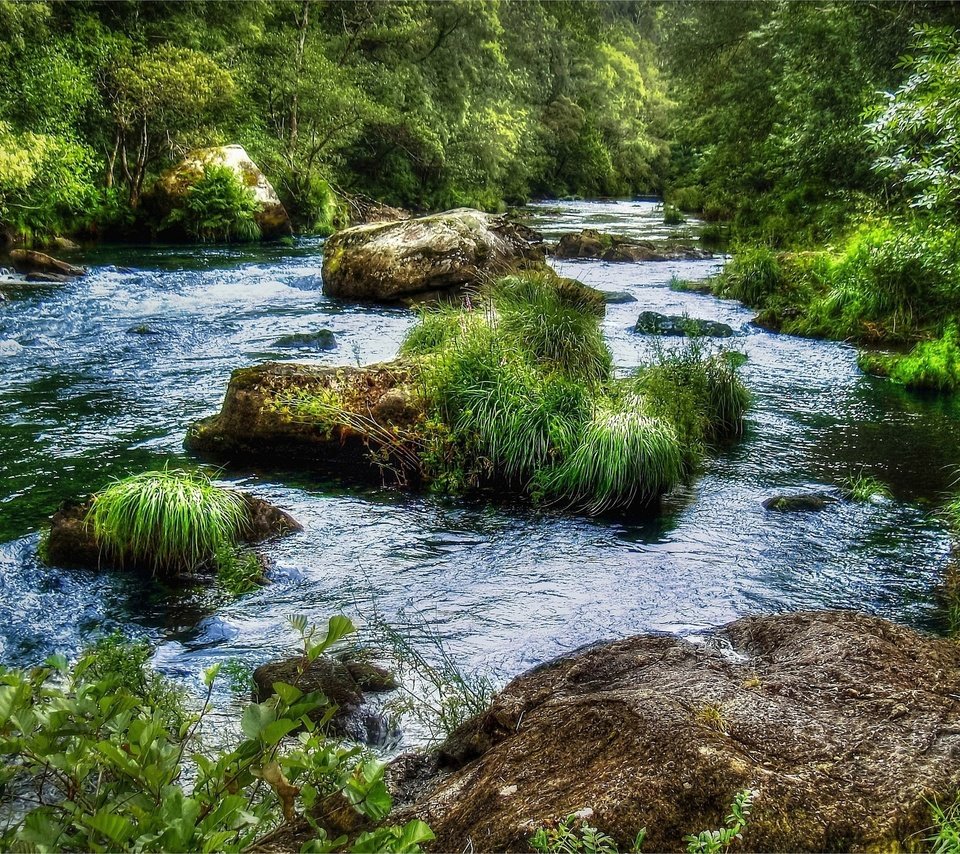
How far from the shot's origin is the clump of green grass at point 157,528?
640 cm

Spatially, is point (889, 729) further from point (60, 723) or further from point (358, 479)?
point (358, 479)

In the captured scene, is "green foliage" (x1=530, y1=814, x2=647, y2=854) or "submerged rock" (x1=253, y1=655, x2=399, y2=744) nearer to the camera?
"green foliage" (x1=530, y1=814, x2=647, y2=854)

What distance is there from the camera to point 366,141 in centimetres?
3475

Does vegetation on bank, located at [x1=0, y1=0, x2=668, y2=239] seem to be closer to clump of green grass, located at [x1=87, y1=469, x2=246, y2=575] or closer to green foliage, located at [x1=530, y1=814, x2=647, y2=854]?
clump of green grass, located at [x1=87, y1=469, x2=246, y2=575]

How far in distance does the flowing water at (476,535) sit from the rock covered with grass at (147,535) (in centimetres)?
20

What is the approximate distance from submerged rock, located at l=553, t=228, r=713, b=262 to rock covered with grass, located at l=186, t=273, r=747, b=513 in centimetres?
1337

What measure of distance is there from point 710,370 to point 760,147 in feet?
59.4

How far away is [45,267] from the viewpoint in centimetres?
1773

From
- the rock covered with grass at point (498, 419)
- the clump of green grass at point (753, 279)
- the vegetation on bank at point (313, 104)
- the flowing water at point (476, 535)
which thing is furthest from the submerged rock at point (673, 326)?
the vegetation on bank at point (313, 104)

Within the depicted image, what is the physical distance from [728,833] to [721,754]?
62 centimetres

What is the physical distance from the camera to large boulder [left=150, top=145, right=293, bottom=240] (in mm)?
23766

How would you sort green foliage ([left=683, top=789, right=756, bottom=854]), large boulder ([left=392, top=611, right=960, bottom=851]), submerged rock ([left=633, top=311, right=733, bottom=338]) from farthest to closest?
submerged rock ([left=633, top=311, right=733, bottom=338]) → large boulder ([left=392, top=611, right=960, bottom=851]) → green foliage ([left=683, top=789, right=756, bottom=854])

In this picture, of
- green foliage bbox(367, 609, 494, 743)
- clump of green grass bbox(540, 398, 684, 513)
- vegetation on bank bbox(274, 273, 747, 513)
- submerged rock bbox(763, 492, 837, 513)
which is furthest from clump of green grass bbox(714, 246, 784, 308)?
green foliage bbox(367, 609, 494, 743)

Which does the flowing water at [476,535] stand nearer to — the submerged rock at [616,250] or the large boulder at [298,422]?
the large boulder at [298,422]
